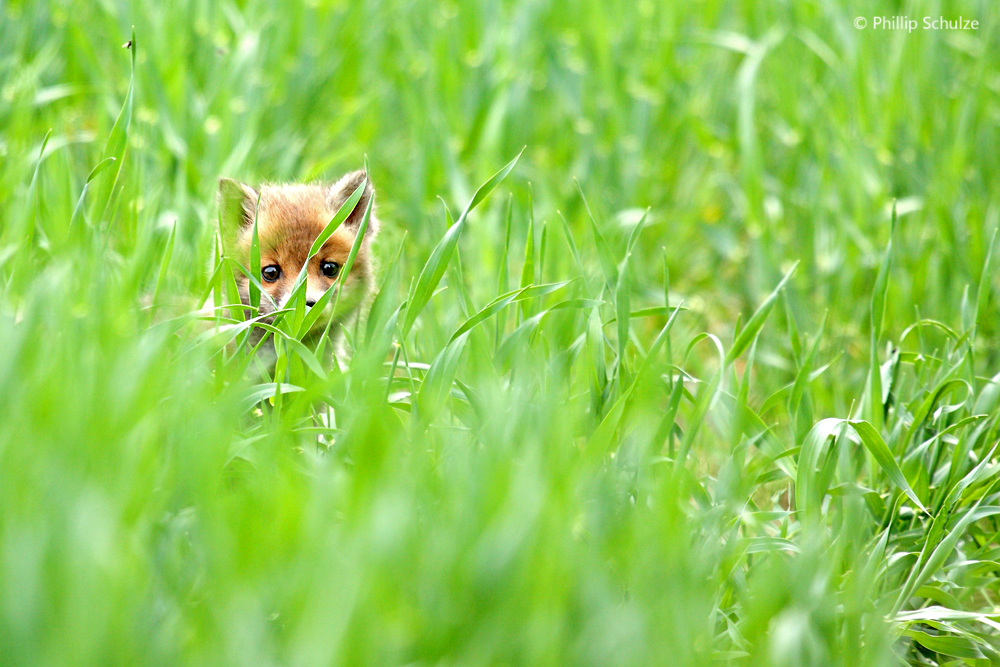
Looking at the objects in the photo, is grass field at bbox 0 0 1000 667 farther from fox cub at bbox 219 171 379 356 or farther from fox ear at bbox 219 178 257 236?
fox cub at bbox 219 171 379 356

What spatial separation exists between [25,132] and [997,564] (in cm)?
373

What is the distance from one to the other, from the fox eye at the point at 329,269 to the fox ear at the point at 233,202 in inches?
13.9

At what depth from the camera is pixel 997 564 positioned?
2137mm

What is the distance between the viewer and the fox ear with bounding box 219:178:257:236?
3072 mm

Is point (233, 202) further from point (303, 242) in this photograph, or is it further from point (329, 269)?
point (329, 269)

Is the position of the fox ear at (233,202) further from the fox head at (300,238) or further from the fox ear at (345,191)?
the fox ear at (345,191)

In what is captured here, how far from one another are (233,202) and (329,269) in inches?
19.4

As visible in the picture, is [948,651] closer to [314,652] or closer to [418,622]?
[418,622]

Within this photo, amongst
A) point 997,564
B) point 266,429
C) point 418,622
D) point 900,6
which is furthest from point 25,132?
point 900,6

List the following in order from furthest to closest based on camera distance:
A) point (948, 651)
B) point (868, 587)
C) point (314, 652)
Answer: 1. point (948, 651)
2. point (868, 587)
3. point (314, 652)

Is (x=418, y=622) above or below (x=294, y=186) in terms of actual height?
below

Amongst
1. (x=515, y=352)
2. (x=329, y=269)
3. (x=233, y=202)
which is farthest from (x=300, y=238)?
(x=515, y=352)

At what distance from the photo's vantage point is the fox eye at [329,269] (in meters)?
3.44

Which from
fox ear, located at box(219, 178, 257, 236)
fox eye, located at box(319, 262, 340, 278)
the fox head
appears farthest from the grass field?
fox eye, located at box(319, 262, 340, 278)
